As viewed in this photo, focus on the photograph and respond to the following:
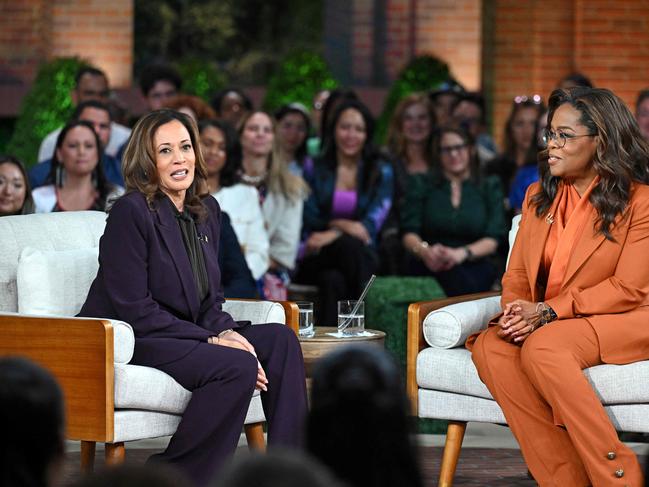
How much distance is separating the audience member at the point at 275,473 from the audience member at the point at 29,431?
313mm

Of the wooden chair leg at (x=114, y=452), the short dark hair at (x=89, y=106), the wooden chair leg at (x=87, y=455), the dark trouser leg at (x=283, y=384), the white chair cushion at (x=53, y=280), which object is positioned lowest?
the wooden chair leg at (x=87, y=455)

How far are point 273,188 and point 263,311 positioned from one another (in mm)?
2536

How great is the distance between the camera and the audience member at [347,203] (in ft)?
25.5

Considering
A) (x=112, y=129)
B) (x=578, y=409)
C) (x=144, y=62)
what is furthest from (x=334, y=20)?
(x=578, y=409)

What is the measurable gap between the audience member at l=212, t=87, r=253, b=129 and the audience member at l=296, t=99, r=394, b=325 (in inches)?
50.0

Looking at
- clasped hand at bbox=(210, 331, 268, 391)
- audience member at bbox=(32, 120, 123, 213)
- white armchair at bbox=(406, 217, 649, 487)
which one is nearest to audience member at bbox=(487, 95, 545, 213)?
audience member at bbox=(32, 120, 123, 213)

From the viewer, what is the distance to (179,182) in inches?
195

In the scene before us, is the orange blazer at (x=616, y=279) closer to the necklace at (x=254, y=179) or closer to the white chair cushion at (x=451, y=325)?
the white chair cushion at (x=451, y=325)

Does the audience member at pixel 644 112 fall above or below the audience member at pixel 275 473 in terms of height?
above

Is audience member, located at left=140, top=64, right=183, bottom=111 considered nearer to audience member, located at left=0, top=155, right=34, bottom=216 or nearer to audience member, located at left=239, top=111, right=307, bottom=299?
audience member, located at left=239, top=111, right=307, bottom=299

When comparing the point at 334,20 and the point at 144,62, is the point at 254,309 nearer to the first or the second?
the point at 334,20

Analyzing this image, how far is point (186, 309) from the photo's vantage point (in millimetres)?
4957

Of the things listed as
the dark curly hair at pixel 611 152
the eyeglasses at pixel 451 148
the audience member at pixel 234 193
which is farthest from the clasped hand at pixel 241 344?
the eyeglasses at pixel 451 148

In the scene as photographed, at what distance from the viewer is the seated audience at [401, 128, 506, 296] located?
7.79 meters
